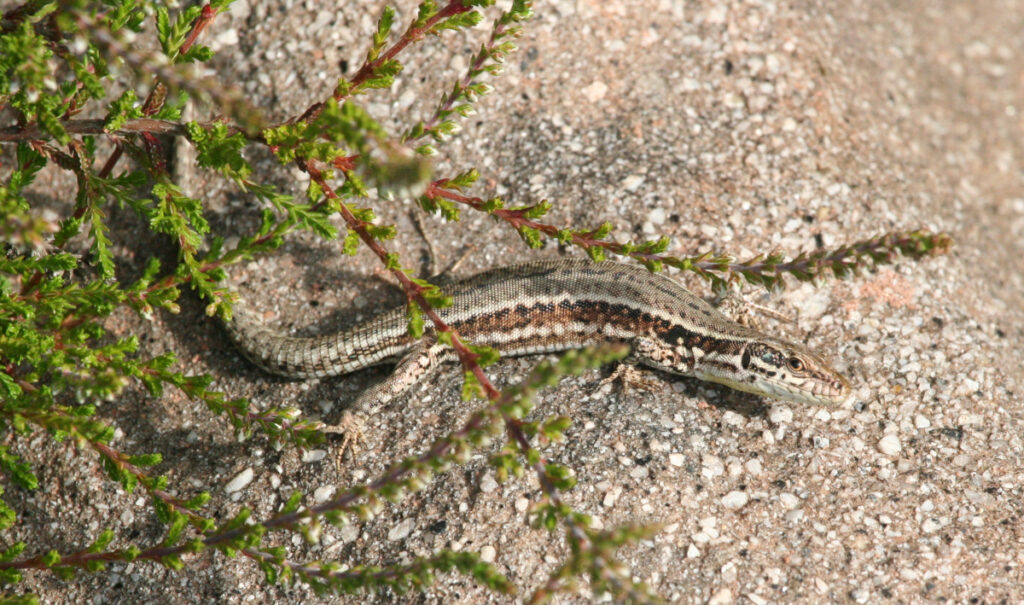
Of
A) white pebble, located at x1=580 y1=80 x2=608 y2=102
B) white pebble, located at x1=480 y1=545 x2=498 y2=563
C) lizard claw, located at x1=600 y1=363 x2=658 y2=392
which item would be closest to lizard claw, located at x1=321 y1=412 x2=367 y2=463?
white pebble, located at x1=480 y1=545 x2=498 y2=563

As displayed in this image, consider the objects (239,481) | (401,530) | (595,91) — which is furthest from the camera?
(595,91)

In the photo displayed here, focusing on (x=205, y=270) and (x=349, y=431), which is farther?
(x=349, y=431)

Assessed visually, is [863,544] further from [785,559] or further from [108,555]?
[108,555]

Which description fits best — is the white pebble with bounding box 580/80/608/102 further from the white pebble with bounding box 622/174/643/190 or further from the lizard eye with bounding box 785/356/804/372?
the lizard eye with bounding box 785/356/804/372

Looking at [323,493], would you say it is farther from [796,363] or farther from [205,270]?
[796,363]

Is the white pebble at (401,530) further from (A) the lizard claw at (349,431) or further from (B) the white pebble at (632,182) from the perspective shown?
(B) the white pebble at (632,182)

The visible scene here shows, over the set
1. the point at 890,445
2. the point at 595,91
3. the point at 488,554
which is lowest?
the point at 890,445

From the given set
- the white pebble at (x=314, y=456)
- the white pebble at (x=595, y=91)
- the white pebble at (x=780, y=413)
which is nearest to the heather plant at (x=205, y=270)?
the white pebble at (x=314, y=456)

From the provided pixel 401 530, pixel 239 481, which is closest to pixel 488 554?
pixel 401 530

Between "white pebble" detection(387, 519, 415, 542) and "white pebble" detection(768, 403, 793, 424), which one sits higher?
"white pebble" detection(387, 519, 415, 542)
